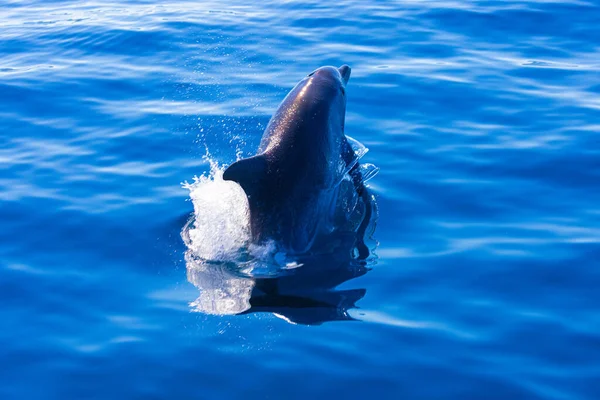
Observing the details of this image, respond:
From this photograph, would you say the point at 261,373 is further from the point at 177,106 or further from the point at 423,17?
the point at 423,17

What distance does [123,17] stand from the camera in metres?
21.6

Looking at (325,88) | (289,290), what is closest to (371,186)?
(325,88)

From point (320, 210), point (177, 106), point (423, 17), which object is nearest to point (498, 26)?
point (423, 17)

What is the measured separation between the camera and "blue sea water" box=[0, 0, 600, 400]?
7.78 m

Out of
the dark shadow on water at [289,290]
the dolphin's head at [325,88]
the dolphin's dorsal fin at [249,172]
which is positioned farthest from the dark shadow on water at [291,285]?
the dolphin's head at [325,88]

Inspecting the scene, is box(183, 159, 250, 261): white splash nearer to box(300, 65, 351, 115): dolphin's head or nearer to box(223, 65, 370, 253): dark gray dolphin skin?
box(223, 65, 370, 253): dark gray dolphin skin

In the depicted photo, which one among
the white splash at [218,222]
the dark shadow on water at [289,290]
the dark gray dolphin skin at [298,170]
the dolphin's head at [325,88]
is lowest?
the dark shadow on water at [289,290]

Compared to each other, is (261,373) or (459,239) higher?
(459,239)

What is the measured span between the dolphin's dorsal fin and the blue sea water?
49.8 inches

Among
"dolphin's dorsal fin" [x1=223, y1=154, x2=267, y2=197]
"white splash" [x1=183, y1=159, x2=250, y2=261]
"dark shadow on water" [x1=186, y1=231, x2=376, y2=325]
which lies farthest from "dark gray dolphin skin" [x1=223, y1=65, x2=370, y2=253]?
"dark shadow on water" [x1=186, y1=231, x2=376, y2=325]

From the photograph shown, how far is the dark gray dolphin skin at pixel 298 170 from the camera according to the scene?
9.63 metres

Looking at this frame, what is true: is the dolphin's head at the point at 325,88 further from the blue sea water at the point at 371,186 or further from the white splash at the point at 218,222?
the white splash at the point at 218,222

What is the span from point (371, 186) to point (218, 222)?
261 centimetres

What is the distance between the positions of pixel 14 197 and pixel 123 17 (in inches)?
430
